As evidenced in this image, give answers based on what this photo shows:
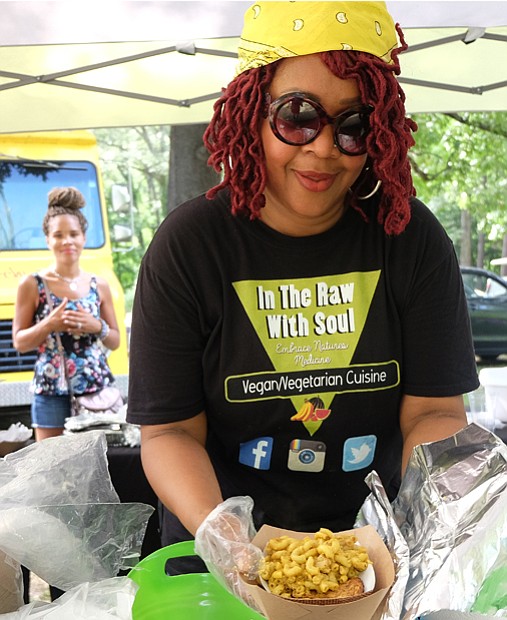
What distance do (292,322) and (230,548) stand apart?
1.72 feet

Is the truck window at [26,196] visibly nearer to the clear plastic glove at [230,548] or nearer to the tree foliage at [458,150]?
the tree foliage at [458,150]

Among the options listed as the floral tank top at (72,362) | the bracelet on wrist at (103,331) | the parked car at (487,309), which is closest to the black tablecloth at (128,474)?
the floral tank top at (72,362)

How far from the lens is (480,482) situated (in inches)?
50.6

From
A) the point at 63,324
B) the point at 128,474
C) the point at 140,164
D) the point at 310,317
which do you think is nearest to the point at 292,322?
the point at 310,317

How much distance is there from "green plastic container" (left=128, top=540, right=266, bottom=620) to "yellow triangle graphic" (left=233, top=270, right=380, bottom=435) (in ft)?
1.38

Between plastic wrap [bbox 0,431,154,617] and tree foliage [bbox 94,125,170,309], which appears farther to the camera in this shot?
tree foliage [bbox 94,125,170,309]

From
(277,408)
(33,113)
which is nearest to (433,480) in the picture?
(277,408)

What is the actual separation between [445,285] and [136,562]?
0.79 m

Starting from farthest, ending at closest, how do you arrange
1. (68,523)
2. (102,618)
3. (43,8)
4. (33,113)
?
1. (33,113)
2. (43,8)
3. (68,523)
4. (102,618)

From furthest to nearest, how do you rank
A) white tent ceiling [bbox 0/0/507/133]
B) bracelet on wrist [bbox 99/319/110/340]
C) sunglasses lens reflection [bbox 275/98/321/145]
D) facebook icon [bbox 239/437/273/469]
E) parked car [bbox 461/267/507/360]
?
parked car [bbox 461/267/507/360]
bracelet on wrist [bbox 99/319/110/340]
white tent ceiling [bbox 0/0/507/133]
facebook icon [bbox 239/437/273/469]
sunglasses lens reflection [bbox 275/98/321/145]

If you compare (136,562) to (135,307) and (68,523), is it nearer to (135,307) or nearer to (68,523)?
(68,523)

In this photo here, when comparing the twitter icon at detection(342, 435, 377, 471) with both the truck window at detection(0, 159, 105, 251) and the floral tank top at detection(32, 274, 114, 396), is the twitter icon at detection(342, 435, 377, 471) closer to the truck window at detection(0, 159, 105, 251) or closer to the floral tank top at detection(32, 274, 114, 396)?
the floral tank top at detection(32, 274, 114, 396)

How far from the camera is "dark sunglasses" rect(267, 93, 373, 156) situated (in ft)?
4.71

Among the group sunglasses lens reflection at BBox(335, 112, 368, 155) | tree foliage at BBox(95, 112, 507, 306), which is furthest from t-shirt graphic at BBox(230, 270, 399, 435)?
tree foliage at BBox(95, 112, 507, 306)
